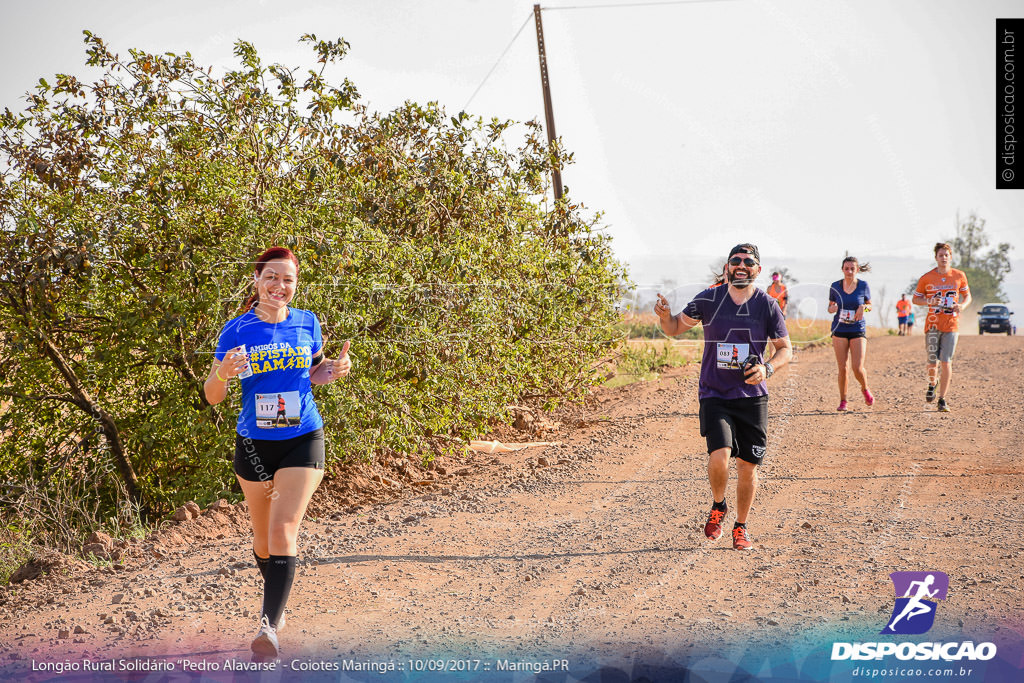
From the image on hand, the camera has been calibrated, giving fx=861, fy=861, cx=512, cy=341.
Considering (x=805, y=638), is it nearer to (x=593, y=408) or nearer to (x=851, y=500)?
(x=851, y=500)

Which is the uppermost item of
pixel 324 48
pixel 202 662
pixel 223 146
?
pixel 324 48

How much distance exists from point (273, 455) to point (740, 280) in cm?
338

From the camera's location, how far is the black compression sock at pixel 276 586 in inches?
175

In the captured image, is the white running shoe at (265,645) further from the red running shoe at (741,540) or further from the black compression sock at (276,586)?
the red running shoe at (741,540)

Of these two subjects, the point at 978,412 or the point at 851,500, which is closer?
the point at 851,500

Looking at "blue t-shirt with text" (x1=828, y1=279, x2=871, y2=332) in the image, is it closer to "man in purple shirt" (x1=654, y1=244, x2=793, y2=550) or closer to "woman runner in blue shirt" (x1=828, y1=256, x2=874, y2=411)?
"woman runner in blue shirt" (x1=828, y1=256, x2=874, y2=411)

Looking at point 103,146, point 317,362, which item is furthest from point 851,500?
point 103,146

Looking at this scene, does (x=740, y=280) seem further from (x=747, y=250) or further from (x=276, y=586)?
(x=276, y=586)

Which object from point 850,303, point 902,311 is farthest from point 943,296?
point 902,311

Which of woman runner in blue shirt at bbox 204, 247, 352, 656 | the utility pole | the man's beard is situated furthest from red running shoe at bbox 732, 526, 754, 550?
the utility pole

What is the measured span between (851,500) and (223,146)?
22.5 feet

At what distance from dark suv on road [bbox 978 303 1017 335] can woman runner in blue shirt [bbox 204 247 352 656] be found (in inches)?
1515

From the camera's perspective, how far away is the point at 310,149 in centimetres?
938

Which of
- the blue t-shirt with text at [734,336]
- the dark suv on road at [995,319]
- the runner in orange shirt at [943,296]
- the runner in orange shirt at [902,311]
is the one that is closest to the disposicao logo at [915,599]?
the blue t-shirt with text at [734,336]
